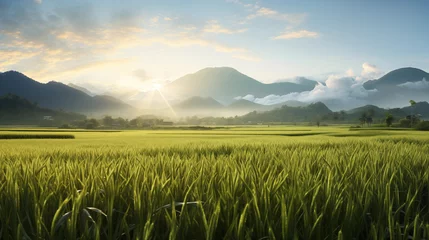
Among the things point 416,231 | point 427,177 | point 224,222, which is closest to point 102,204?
point 224,222

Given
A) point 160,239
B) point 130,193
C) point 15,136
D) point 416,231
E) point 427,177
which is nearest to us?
point 416,231

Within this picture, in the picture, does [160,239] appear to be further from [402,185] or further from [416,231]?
[402,185]

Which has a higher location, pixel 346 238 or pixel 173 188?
pixel 173 188

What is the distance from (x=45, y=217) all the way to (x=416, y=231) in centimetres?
188

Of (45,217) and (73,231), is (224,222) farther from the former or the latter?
(45,217)

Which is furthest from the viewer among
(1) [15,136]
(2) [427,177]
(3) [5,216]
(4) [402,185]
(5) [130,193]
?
(1) [15,136]

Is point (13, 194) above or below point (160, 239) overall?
above

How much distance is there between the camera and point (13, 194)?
6.40 feet

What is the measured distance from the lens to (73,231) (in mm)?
1320

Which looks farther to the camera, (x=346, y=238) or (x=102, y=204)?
(x=102, y=204)

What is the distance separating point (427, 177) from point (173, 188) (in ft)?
7.98

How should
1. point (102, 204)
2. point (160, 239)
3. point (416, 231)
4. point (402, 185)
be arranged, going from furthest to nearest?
point (402, 185) < point (102, 204) < point (160, 239) < point (416, 231)

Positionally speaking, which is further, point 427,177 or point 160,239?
point 427,177

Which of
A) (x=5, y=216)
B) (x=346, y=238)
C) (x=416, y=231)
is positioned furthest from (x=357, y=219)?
(x=5, y=216)
